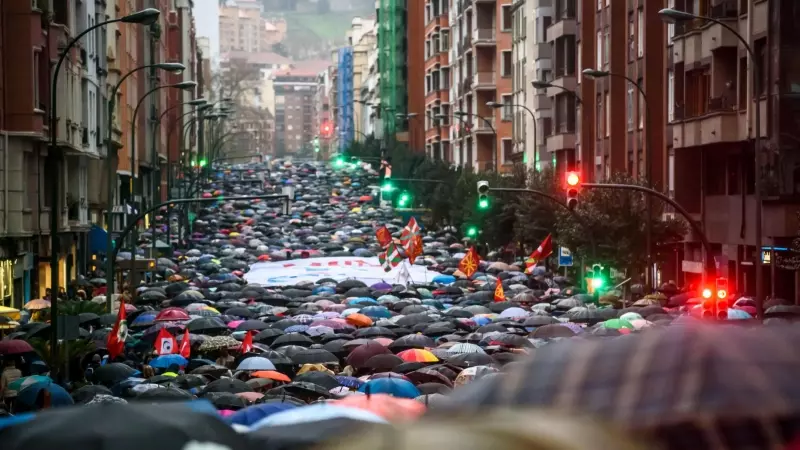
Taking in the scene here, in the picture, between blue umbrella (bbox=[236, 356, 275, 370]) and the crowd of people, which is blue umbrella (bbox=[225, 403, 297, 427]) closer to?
the crowd of people

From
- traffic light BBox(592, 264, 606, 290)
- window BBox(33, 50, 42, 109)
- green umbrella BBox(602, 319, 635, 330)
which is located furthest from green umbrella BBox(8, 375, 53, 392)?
traffic light BBox(592, 264, 606, 290)

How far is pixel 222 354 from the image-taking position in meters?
35.3

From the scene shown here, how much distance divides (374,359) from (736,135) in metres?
22.3

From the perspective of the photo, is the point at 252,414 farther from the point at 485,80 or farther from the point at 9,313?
the point at 485,80

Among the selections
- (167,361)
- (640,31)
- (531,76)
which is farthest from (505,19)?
(167,361)

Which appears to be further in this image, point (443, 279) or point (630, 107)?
point (630, 107)

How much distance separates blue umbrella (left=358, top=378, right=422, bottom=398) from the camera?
2400cm

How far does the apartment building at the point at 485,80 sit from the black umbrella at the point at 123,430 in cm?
9484

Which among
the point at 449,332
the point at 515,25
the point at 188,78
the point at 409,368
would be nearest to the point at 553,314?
the point at 449,332

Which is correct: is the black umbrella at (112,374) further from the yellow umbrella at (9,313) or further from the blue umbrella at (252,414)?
the blue umbrella at (252,414)

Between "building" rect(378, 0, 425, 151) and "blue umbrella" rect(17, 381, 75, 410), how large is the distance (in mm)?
125145

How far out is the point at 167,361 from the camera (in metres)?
31.0

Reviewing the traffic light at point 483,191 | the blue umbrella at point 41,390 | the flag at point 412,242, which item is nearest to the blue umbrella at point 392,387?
the blue umbrella at point 41,390

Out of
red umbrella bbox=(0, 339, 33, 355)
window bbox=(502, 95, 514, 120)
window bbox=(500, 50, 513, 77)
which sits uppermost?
window bbox=(500, 50, 513, 77)
